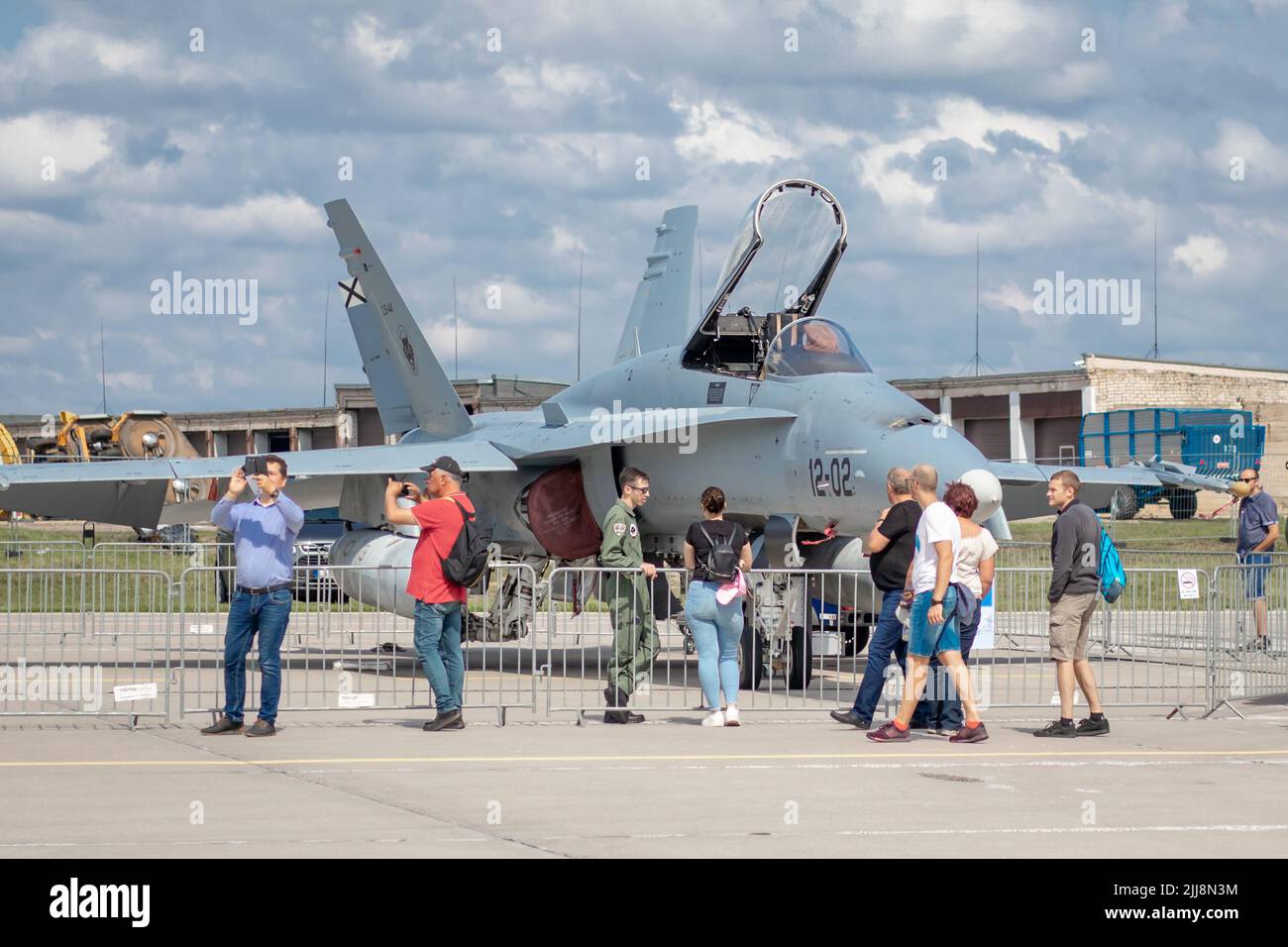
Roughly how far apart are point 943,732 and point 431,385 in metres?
10.2

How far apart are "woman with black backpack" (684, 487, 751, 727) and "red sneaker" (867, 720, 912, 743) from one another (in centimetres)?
109

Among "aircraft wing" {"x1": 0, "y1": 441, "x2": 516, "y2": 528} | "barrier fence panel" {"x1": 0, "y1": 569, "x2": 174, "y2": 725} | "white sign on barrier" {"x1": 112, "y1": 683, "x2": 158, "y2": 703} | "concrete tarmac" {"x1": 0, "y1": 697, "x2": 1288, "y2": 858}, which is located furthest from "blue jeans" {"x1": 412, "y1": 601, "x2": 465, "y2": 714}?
"aircraft wing" {"x1": 0, "y1": 441, "x2": 516, "y2": 528}

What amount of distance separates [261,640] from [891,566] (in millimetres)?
4272

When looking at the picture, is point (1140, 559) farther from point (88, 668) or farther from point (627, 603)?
point (627, 603)

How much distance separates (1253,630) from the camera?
13008mm

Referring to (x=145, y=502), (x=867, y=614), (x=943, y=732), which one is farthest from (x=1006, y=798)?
(x=145, y=502)

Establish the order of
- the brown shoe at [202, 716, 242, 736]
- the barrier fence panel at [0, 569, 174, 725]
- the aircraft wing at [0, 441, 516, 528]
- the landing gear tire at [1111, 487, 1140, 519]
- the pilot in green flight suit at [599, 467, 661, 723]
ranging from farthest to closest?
1. the landing gear tire at [1111, 487, 1140, 519]
2. the aircraft wing at [0, 441, 516, 528]
3. the barrier fence panel at [0, 569, 174, 725]
4. the pilot in green flight suit at [599, 467, 661, 723]
5. the brown shoe at [202, 716, 242, 736]

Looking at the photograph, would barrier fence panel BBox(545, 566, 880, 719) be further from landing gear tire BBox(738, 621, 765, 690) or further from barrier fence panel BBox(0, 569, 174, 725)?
barrier fence panel BBox(0, 569, 174, 725)

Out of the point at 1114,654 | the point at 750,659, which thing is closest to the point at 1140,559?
the point at 1114,654

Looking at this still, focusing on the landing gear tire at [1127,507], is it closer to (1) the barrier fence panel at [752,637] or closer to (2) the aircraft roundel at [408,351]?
(2) the aircraft roundel at [408,351]

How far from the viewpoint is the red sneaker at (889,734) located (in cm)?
1025

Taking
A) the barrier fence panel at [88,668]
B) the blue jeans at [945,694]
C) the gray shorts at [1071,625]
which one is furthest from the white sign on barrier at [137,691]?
the gray shorts at [1071,625]

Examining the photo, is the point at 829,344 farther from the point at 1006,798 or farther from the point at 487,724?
the point at 1006,798

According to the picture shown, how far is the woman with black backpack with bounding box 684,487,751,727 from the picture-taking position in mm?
10789
